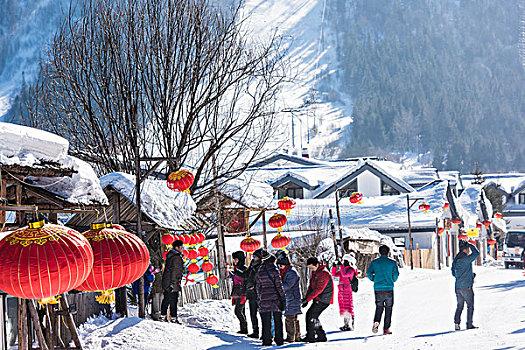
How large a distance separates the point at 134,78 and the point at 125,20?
150 cm

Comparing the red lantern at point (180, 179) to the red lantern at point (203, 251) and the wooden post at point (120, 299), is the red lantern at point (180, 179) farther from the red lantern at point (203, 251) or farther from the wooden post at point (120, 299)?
the red lantern at point (203, 251)

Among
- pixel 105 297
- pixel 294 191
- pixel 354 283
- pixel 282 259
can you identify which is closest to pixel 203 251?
pixel 354 283

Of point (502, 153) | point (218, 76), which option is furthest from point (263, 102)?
point (502, 153)

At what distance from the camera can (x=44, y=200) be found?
11930 mm

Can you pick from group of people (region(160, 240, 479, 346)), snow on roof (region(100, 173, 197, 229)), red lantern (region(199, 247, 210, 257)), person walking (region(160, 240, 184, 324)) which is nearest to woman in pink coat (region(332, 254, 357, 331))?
group of people (region(160, 240, 479, 346))

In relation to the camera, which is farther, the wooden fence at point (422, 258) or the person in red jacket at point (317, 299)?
the wooden fence at point (422, 258)

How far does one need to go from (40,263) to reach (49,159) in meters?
3.17

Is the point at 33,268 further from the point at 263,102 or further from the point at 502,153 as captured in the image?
the point at 502,153

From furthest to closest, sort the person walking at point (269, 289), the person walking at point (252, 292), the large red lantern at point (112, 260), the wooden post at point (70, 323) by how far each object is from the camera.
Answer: the person walking at point (252, 292), the person walking at point (269, 289), the wooden post at point (70, 323), the large red lantern at point (112, 260)

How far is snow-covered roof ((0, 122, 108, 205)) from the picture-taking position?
9.36 m

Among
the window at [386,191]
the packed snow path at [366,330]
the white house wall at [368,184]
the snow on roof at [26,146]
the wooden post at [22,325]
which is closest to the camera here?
the snow on roof at [26,146]

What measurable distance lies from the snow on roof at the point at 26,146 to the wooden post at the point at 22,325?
6.73 ft

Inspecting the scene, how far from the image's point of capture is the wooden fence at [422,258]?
4116 cm

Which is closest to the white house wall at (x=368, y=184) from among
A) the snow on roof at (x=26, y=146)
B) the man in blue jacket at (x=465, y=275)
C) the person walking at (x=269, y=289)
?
the man in blue jacket at (x=465, y=275)
